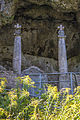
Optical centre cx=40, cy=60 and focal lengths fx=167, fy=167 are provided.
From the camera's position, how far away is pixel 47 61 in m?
14.8

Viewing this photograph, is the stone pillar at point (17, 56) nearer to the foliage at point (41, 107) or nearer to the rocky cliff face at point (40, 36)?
the rocky cliff face at point (40, 36)

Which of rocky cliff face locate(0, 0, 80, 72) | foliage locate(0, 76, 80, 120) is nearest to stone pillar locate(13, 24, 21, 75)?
rocky cliff face locate(0, 0, 80, 72)

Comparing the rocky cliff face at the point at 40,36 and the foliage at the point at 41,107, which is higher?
the rocky cliff face at the point at 40,36

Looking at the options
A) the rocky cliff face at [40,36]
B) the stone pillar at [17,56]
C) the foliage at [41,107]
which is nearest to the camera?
the foliage at [41,107]

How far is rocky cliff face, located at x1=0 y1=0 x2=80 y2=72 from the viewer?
13.3m

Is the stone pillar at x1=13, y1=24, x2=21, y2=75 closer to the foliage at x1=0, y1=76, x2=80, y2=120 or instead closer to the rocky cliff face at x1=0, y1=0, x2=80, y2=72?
the rocky cliff face at x1=0, y1=0, x2=80, y2=72

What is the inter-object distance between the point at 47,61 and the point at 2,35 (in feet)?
14.9

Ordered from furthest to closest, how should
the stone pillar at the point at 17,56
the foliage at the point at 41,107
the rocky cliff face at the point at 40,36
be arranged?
the rocky cliff face at the point at 40,36, the stone pillar at the point at 17,56, the foliage at the point at 41,107

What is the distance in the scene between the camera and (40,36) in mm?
14562

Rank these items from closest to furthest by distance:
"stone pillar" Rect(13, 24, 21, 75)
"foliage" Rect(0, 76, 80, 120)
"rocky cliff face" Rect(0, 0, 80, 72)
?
"foliage" Rect(0, 76, 80, 120)
"stone pillar" Rect(13, 24, 21, 75)
"rocky cliff face" Rect(0, 0, 80, 72)

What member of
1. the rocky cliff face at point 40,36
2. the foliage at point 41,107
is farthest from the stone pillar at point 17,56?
the foliage at point 41,107

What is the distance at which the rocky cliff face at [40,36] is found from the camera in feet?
43.5

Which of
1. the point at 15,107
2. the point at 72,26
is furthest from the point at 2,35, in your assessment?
the point at 15,107

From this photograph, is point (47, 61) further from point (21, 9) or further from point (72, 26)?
point (21, 9)
